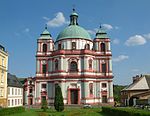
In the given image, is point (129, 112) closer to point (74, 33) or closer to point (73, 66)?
point (73, 66)

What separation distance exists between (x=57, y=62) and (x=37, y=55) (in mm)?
6561

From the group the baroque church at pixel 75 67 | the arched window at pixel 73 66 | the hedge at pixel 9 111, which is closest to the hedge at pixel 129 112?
the hedge at pixel 9 111

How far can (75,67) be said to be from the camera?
238 ft

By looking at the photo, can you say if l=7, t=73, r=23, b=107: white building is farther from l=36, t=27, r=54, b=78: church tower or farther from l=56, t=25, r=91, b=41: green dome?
l=56, t=25, r=91, b=41: green dome

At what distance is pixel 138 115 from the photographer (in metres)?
23.9

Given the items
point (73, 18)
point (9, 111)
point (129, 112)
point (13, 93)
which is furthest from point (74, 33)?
point (129, 112)

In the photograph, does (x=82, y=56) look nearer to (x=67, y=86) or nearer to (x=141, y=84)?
(x=67, y=86)

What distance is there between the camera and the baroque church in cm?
7106

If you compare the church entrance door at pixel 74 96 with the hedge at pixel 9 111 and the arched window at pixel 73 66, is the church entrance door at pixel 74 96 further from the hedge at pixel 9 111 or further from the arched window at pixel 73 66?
the hedge at pixel 9 111

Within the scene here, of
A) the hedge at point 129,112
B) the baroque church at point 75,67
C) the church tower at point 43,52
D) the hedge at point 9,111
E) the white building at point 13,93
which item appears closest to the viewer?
the hedge at point 129,112

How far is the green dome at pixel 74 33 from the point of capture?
75438 mm

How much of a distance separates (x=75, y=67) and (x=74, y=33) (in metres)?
9.59

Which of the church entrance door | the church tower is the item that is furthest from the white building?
the church entrance door

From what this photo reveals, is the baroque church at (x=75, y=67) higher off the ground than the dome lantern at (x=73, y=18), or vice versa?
the dome lantern at (x=73, y=18)
